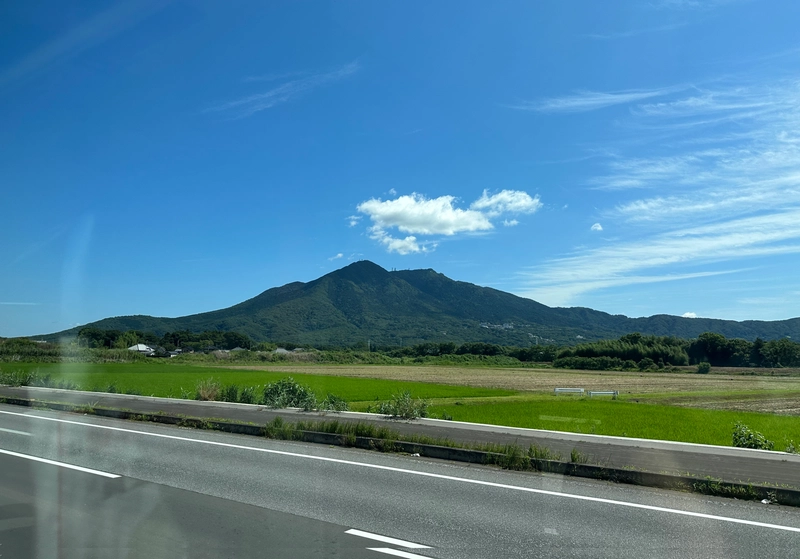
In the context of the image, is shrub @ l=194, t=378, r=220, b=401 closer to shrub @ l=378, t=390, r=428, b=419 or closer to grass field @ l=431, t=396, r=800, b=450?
shrub @ l=378, t=390, r=428, b=419

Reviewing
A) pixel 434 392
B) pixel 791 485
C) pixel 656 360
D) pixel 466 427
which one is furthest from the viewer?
pixel 656 360

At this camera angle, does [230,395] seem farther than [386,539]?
Yes

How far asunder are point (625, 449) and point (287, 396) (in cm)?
1320

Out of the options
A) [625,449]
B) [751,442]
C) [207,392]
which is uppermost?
[207,392]

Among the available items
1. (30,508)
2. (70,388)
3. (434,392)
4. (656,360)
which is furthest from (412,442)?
(656,360)

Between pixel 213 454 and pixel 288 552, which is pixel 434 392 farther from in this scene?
pixel 288 552

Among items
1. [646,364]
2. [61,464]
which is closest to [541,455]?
[61,464]

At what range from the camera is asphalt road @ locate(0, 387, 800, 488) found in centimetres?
955

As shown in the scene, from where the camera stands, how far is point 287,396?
21469 mm

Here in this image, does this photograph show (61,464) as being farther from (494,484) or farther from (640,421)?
(640,421)

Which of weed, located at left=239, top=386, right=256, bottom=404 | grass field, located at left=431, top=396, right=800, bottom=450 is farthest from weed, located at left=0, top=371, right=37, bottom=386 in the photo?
grass field, located at left=431, top=396, right=800, bottom=450

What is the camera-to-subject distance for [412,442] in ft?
38.6

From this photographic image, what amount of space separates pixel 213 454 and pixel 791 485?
988cm

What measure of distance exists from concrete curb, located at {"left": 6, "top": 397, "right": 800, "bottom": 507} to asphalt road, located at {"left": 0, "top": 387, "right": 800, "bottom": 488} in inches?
19.3
